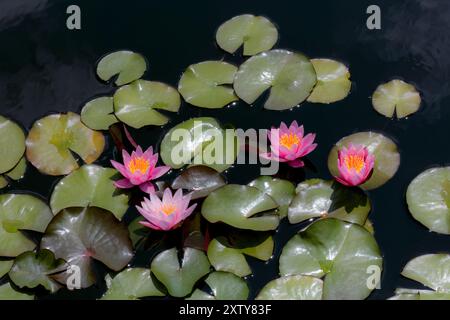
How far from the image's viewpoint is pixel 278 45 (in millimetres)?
2930

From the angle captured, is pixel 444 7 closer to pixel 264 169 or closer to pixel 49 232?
pixel 264 169

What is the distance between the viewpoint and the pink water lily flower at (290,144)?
2.41m

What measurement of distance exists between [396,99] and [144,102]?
43.8 inches

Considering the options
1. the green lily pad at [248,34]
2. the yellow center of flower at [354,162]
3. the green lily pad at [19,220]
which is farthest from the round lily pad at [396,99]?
the green lily pad at [19,220]

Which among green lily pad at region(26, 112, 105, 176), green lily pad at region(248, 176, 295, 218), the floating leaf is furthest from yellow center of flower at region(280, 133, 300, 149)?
green lily pad at region(26, 112, 105, 176)

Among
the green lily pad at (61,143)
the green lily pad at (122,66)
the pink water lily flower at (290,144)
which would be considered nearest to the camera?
the pink water lily flower at (290,144)

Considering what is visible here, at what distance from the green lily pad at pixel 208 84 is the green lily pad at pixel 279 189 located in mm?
470

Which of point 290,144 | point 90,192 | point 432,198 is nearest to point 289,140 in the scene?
point 290,144

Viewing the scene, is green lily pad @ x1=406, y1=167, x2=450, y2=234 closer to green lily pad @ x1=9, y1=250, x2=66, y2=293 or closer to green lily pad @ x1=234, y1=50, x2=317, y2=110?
green lily pad @ x1=234, y1=50, x2=317, y2=110

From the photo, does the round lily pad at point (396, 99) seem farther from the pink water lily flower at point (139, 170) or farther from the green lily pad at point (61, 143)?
the green lily pad at point (61, 143)

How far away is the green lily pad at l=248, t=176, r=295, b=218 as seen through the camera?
2334 mm

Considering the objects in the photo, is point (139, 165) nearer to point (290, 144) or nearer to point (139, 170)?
point (139, 170)
